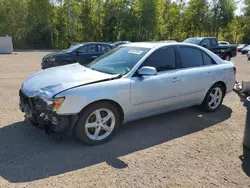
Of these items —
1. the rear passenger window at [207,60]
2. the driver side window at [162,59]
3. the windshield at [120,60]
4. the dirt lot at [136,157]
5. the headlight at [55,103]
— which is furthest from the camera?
the rear passenger window at [207,60]

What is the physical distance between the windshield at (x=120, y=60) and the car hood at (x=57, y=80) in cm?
22

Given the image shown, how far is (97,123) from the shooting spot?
3631mm

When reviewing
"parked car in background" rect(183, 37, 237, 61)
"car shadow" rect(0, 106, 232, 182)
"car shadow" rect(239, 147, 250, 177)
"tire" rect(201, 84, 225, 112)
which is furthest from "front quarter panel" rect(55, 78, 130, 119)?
"parked car in background" rect(183, 37, 237, 61)

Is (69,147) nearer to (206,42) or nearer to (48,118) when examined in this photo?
(48,118)

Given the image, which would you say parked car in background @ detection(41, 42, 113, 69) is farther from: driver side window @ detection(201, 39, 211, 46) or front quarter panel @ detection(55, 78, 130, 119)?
front quarter panel @ detection(55, 78, 130, 119)

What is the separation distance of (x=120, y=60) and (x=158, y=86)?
2.77 ft

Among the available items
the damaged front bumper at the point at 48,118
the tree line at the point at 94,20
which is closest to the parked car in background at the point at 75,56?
the damaged front bumper at the point at 48,118

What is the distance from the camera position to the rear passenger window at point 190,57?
463cm

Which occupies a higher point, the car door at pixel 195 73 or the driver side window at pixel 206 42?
the driver side window at pixel 206 42

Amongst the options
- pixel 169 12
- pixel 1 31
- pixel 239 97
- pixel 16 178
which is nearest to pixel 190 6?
pixel 169 12

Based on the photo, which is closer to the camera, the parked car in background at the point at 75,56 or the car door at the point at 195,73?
the car door at the point at 195,73

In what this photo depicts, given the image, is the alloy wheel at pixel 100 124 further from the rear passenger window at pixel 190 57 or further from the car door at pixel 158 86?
the rear passenger window at pixel 190 57

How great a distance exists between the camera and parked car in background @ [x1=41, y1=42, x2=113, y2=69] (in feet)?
34.3

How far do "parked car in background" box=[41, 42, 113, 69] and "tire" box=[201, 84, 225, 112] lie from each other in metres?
6.43
